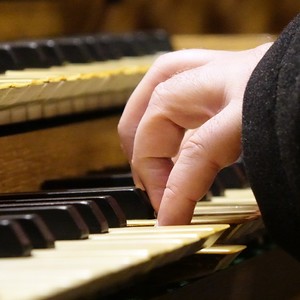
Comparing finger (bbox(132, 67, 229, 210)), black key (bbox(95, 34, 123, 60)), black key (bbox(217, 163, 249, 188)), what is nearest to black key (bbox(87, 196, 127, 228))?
finger (bbox(132, 67, 229, 210))

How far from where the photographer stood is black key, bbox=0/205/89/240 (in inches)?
33.2

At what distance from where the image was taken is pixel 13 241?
763 mm

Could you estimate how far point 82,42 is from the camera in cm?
158

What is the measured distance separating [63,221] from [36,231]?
59 millimetres

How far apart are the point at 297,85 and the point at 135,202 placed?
27 centimetres

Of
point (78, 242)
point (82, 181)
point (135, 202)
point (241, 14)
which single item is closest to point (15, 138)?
point (82, 181)

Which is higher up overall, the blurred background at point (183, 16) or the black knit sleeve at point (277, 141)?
the black knit sleeve at point (277, 141)

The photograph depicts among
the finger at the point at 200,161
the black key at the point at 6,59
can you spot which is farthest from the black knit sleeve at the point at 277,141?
the black key at the point at 6,59

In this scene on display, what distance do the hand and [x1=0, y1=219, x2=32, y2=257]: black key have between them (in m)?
0.23

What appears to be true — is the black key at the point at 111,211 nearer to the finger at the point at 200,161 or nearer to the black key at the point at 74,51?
the finger at the point at 200,161

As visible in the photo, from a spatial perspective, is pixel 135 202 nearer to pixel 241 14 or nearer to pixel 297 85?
pixel 297 85

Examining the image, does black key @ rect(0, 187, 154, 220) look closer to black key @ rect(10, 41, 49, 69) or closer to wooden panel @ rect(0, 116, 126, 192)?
wooden panel @ rect(0, 116, 126, 192)

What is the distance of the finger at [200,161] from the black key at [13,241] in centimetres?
23

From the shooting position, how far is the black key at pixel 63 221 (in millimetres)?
843
